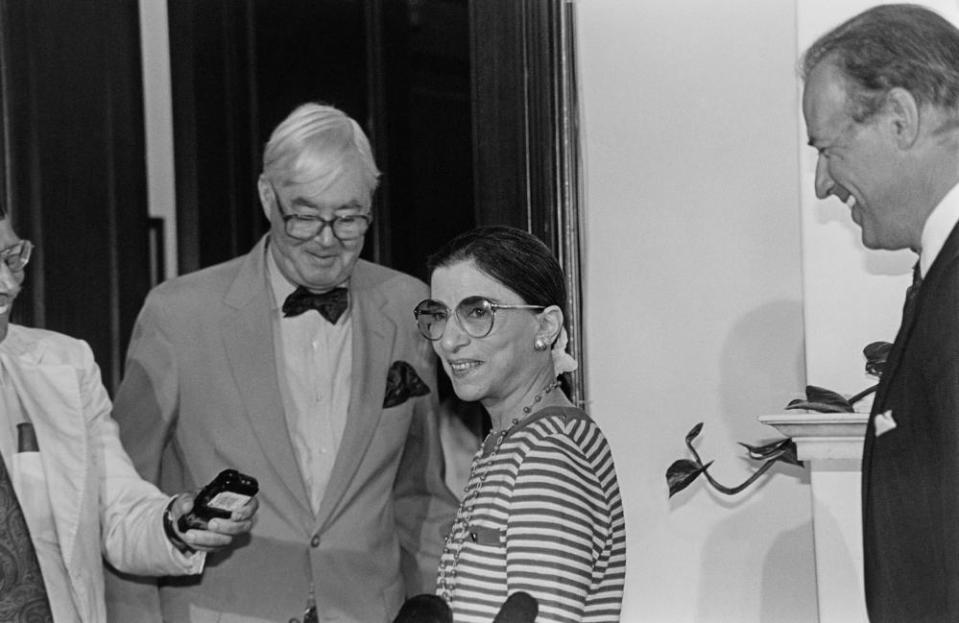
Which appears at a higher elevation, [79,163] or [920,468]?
[79,163]

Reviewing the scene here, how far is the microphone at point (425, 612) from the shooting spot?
5.16 ft

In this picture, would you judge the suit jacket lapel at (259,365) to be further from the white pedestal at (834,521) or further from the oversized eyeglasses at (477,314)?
the white pedestal at (834,521)

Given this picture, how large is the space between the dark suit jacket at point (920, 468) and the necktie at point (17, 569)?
156 cm

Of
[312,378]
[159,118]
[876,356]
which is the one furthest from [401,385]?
[159,118]

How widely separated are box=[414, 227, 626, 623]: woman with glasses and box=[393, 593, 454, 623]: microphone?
0.22 metres

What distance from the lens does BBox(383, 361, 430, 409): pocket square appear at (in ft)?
9.98

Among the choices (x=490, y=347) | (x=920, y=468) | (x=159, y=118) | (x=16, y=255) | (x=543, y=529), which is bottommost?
(x=543, y=529)

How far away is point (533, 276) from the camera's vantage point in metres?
2.16

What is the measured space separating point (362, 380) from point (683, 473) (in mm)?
743

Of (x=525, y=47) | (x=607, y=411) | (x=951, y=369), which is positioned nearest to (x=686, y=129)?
(x=525, y=47)

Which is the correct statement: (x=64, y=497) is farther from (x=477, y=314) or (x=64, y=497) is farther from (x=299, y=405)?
(x=477, y=314)

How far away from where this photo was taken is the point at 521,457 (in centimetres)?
191

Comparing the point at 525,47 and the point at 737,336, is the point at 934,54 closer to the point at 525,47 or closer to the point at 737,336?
the point at 737,336

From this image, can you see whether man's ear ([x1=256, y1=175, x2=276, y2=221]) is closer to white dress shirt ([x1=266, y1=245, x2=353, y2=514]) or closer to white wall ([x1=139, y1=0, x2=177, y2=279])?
white dress shirt ([x1=266, y1=245, x2=353, y2=514])
